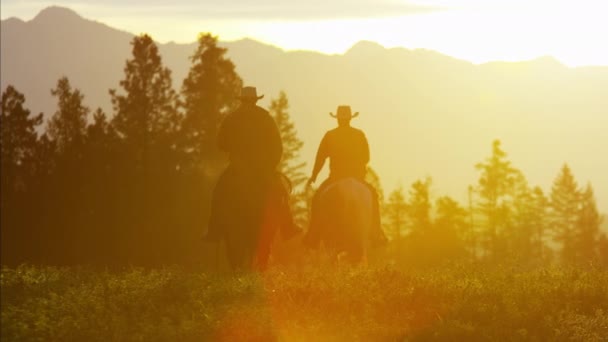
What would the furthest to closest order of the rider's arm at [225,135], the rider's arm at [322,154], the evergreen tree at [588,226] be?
the evergreen tree at [588,226] → the rider's arm at [322,154] → the rider's arm at [225,135]

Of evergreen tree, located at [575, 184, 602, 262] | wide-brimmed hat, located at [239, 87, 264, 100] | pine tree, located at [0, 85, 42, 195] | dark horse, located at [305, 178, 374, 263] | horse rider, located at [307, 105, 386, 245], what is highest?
pine tree, located at [0, 85, 42, 195]

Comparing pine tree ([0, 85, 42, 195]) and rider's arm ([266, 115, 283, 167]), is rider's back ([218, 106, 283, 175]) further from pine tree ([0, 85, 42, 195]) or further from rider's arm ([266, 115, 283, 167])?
pine tree ([0, 85, 42, 195])

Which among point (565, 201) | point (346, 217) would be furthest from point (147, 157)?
point (565, 201)

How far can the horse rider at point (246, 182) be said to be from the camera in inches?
690

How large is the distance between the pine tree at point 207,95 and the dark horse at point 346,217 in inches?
1740

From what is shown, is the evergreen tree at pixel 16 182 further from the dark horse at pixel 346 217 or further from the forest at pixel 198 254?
the dark horse at pixel 346 217

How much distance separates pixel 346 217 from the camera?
2025 cm

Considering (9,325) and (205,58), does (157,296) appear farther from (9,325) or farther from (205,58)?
(205,58)

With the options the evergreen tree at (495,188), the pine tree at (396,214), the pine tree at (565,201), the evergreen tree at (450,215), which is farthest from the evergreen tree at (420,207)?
the pine tree at (565,201)

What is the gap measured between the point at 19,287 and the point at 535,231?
99165 millimetres

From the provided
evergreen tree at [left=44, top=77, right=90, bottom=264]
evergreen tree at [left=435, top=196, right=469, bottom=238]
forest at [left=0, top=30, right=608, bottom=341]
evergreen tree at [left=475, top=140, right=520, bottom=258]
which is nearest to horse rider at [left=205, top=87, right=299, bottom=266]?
forest at [left=0, top=30, right=608, bottom=341]

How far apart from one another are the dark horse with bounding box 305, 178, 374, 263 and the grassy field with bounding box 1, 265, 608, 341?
523 centimetres

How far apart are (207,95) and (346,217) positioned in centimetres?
4645

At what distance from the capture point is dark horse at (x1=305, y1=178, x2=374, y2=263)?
20.2 meters
